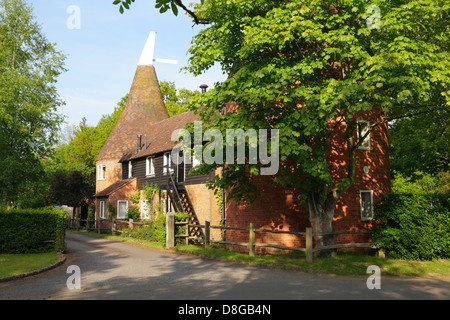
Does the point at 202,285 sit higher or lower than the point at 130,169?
lower

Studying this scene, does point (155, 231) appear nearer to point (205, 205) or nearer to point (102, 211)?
point (205, 205)

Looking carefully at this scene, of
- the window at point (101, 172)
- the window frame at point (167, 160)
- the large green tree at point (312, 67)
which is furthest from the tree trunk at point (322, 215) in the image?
the window at point (101, 172)

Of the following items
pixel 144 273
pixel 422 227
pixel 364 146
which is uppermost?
pixel 364 146

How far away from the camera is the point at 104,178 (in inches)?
1465

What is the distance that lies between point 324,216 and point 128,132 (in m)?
25.3

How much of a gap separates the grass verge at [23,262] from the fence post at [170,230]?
5.15m

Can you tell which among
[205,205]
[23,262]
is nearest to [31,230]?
[23,262]

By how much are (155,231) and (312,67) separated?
45.0 ft

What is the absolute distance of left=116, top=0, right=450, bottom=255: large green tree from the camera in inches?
449

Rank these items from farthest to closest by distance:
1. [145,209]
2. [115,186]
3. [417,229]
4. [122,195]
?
[115,186] < [122,195] < [145,209] < [417,229]

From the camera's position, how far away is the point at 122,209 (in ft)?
108
